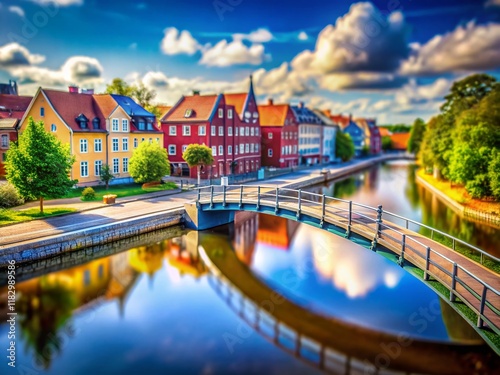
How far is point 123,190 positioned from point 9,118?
13487 millimetres

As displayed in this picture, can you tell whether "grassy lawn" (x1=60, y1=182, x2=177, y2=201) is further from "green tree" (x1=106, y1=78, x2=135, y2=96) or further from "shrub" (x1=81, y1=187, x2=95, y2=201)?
"green tree" (x1=106, y1=78, x2=135, y2=96)

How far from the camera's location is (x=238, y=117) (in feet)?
172

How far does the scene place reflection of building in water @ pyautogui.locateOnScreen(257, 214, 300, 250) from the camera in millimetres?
29453

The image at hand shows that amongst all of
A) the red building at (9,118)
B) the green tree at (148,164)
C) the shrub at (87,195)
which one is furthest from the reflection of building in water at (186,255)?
the red building at (9,118)

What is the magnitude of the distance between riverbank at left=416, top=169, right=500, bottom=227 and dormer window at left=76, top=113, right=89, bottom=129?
105 ft

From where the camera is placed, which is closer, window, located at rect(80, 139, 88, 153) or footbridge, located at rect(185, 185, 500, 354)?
footbridge, located at rect(185, 185, 500, 354)

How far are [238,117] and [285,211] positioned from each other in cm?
3098

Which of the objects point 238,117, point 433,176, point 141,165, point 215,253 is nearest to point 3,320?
point 215,253

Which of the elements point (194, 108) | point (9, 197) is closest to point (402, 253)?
point (9, 197)

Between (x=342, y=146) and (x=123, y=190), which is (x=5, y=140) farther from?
(x=342, y=146)

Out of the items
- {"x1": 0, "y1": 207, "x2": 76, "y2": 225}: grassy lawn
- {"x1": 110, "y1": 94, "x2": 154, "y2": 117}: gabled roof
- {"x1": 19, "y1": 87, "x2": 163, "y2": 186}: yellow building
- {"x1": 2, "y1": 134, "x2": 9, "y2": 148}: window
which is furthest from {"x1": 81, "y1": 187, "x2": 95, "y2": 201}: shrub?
{"x1": 110, "y1": 94, "x2": 154, "y2": 117}: gabled roof

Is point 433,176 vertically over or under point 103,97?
under

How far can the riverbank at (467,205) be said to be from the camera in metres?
34.2

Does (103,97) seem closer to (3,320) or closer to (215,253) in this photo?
(215,253)
